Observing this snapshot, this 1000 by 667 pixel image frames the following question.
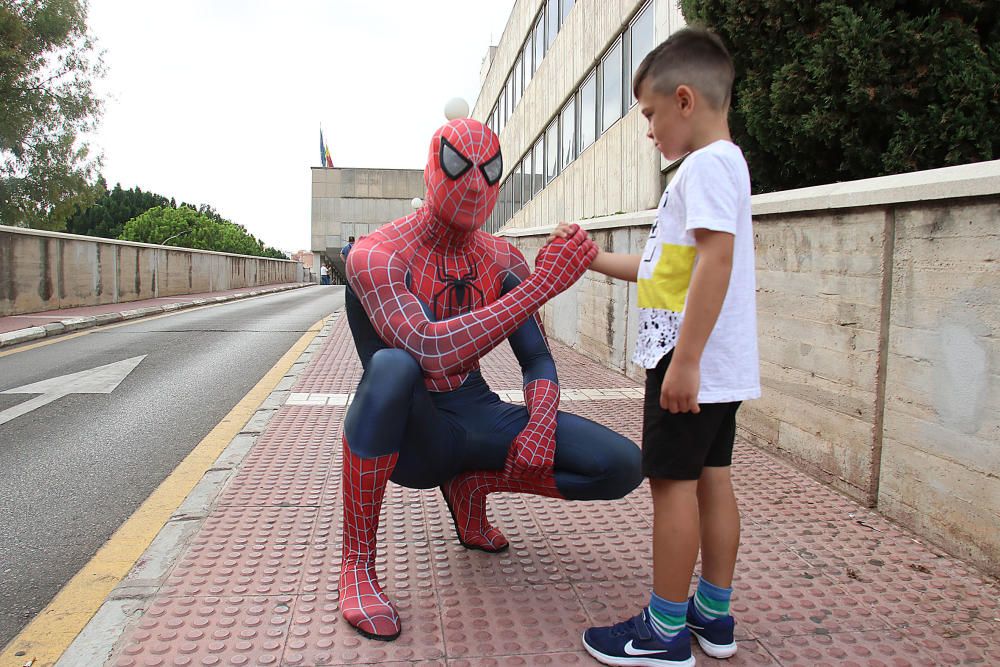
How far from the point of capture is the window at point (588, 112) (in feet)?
46.8

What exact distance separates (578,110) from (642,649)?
48.2 ft

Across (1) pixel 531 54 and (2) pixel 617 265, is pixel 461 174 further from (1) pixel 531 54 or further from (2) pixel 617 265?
(1) pixel 531 54

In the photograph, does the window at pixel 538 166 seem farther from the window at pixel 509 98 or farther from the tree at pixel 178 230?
the tree at pixel 178 230

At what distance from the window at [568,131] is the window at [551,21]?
6.81ft

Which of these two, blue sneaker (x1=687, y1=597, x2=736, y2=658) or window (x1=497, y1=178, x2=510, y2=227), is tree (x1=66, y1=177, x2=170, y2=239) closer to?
window (x1=497, y1=178, x2=510, y2=227)

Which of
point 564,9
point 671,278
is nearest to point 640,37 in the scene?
→ point 564,9

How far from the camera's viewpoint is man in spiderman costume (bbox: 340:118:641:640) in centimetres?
232

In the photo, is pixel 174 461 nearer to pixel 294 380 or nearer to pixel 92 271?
pixel 294 380

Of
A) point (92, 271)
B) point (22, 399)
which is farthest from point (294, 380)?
point (92, 271)

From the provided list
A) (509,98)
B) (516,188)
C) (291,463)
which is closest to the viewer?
(291,463)

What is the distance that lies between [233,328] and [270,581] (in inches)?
413

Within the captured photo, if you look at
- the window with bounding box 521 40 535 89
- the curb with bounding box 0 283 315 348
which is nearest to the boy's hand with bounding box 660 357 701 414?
the curb with bounding box 0 283 315 348

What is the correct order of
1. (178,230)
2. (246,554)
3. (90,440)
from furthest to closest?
(178,230) < (90,440) < (246,554)

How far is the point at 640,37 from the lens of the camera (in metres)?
11.3
